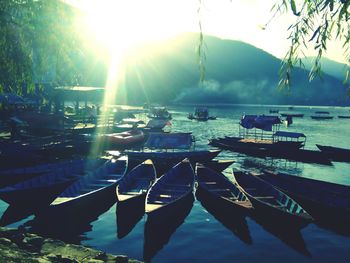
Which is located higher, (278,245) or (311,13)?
(311,13)

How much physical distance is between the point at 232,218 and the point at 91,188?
9113 mm

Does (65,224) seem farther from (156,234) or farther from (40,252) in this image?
(40,252)

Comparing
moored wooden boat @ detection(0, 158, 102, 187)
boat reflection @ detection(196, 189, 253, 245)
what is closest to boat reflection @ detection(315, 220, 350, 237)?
boat reflection @ detection(196, 189, 253, 245)

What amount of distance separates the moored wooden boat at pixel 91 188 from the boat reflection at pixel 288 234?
29.8 ft

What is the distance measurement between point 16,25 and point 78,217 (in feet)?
35.2

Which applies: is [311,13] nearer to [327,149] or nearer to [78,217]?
[78,217]

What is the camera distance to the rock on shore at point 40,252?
10.0 metres

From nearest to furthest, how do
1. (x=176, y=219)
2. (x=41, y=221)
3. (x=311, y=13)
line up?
(x=311, y=13)
(x=41, y=221)
(x=176, y=219)

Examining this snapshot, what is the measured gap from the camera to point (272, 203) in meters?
18.2

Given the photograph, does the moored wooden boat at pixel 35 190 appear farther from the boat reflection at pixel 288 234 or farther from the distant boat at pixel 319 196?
the distant boat at pixel 319 196

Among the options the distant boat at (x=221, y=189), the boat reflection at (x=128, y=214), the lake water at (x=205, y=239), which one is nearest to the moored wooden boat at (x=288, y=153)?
the distant boat at (x=221, y=189)

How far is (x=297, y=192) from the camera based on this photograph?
19.6 m

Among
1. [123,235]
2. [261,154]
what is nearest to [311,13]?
[123,235]

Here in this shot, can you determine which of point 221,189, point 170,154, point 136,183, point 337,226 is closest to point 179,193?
point 221,189
